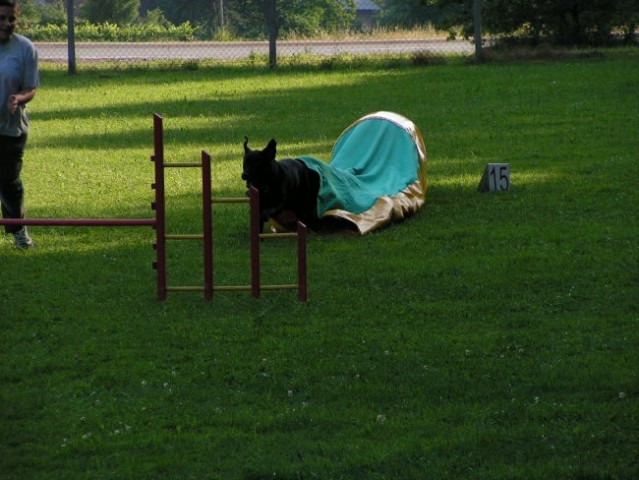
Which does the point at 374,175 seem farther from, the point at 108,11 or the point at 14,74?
A: the point at 108,11

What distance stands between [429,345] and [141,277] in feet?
9.63

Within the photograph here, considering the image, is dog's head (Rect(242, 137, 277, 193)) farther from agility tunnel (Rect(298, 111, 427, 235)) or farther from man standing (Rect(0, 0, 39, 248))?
man standing (Rect(0, 0, 39, 248))

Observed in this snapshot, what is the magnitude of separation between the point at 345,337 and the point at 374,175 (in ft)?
16.2

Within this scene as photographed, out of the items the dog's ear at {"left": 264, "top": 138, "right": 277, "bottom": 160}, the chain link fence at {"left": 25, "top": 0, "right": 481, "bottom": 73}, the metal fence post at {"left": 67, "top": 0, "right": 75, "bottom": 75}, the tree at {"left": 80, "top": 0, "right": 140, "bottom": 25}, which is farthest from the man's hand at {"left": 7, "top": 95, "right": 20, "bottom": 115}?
the tree at {"left": 80, "top": 0, "right": 140, "bottom": 25}

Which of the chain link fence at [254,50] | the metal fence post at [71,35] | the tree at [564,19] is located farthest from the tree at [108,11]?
the tree at [564,19]

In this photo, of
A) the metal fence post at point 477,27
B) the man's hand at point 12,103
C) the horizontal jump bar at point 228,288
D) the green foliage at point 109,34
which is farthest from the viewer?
the green foliage at point 109,34

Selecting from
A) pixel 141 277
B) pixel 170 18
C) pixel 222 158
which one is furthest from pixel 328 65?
pixel 170 18

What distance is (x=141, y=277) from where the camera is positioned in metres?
10.1

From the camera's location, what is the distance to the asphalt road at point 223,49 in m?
32.4

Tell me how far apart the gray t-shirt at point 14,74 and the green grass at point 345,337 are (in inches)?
43.6

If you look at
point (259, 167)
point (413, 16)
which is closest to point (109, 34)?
point (413, 16)

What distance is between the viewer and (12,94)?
1091 centimetres

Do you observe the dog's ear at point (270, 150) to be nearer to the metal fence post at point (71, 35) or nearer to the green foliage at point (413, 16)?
the metal fence post at point (71, 35)

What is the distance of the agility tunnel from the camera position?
11.8 m
